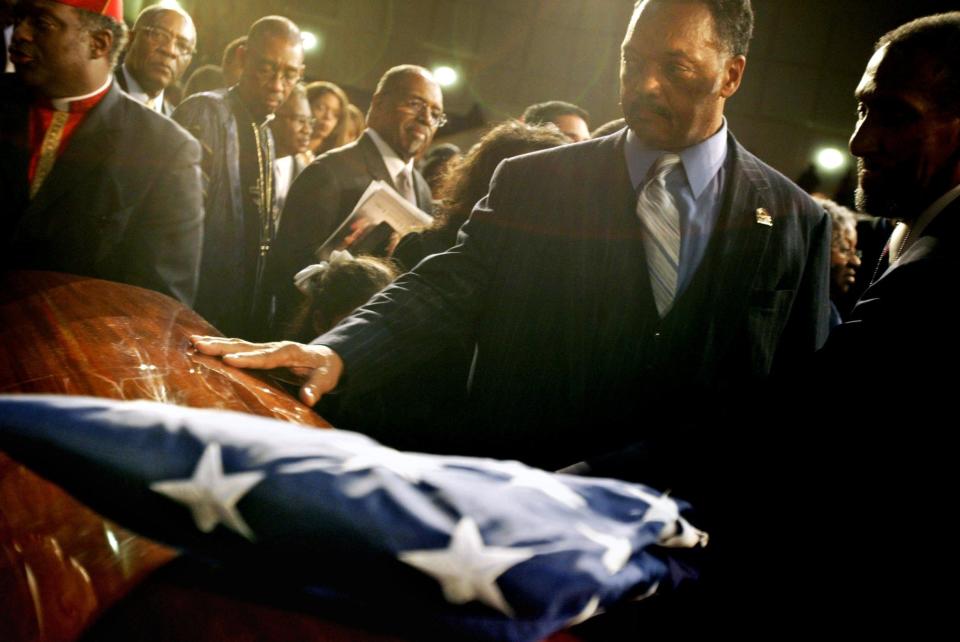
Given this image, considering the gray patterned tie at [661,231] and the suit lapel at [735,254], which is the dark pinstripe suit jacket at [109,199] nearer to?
the gray patterned tie at [661,231]

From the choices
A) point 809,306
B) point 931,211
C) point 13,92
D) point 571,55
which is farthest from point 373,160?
point 571,55

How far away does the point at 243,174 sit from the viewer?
3.33 meters

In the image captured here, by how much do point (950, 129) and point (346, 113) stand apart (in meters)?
4.11

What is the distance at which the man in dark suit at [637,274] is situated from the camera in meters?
1.68

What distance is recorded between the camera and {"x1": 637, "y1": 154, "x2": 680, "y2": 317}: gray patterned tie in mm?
1667

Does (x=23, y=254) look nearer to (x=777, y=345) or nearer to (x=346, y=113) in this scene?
(x=777, y=345)

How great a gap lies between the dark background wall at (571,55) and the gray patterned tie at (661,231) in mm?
8756

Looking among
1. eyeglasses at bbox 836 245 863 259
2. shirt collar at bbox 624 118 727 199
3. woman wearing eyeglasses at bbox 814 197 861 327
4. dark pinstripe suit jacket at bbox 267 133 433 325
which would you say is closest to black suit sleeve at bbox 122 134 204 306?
dark pinstripe suit jacket at bbox 267 133 433 325

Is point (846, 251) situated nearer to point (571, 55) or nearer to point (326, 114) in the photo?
point (326, 114)

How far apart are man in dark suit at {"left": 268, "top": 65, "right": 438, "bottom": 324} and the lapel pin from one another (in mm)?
1867

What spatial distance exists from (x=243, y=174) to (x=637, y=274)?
2.25 metres

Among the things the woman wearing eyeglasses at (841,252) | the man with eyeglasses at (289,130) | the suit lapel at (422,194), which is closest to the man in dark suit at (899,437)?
the woman wearing eyeglasses at (841,252)

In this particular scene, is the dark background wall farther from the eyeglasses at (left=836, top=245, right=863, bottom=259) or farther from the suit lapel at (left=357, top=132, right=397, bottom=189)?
the eyeglasses at (left=836, top=245, right=863, bottom=259)

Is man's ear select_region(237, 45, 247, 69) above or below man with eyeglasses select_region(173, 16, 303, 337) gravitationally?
above
